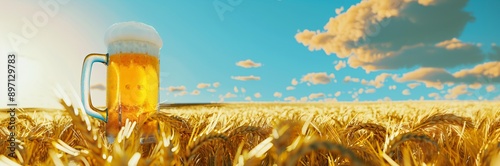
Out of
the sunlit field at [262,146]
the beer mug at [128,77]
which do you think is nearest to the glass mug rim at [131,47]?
the beer mug at [128,77]

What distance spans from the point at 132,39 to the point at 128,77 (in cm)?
20

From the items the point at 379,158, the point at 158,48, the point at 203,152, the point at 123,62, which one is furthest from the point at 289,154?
the point at 158,48

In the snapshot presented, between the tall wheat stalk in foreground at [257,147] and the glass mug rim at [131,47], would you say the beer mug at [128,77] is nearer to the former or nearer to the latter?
the glass mug rim at [131,47]

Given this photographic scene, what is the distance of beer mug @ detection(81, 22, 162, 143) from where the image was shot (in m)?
1.87

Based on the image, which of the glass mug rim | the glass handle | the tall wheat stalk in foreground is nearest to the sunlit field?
the tall wheat stalk in foreground

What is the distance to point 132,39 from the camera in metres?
1.92

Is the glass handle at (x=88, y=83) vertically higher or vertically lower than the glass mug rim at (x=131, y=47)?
lower

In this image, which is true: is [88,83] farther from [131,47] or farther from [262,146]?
[262,146]

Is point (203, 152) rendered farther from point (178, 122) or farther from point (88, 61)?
point (88, 61)

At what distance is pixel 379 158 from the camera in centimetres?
81

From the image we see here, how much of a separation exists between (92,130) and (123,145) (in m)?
0.08

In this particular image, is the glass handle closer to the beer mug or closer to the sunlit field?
the beer mug

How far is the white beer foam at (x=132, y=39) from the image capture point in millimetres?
1918

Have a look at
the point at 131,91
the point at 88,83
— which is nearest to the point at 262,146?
the point at 131,91
